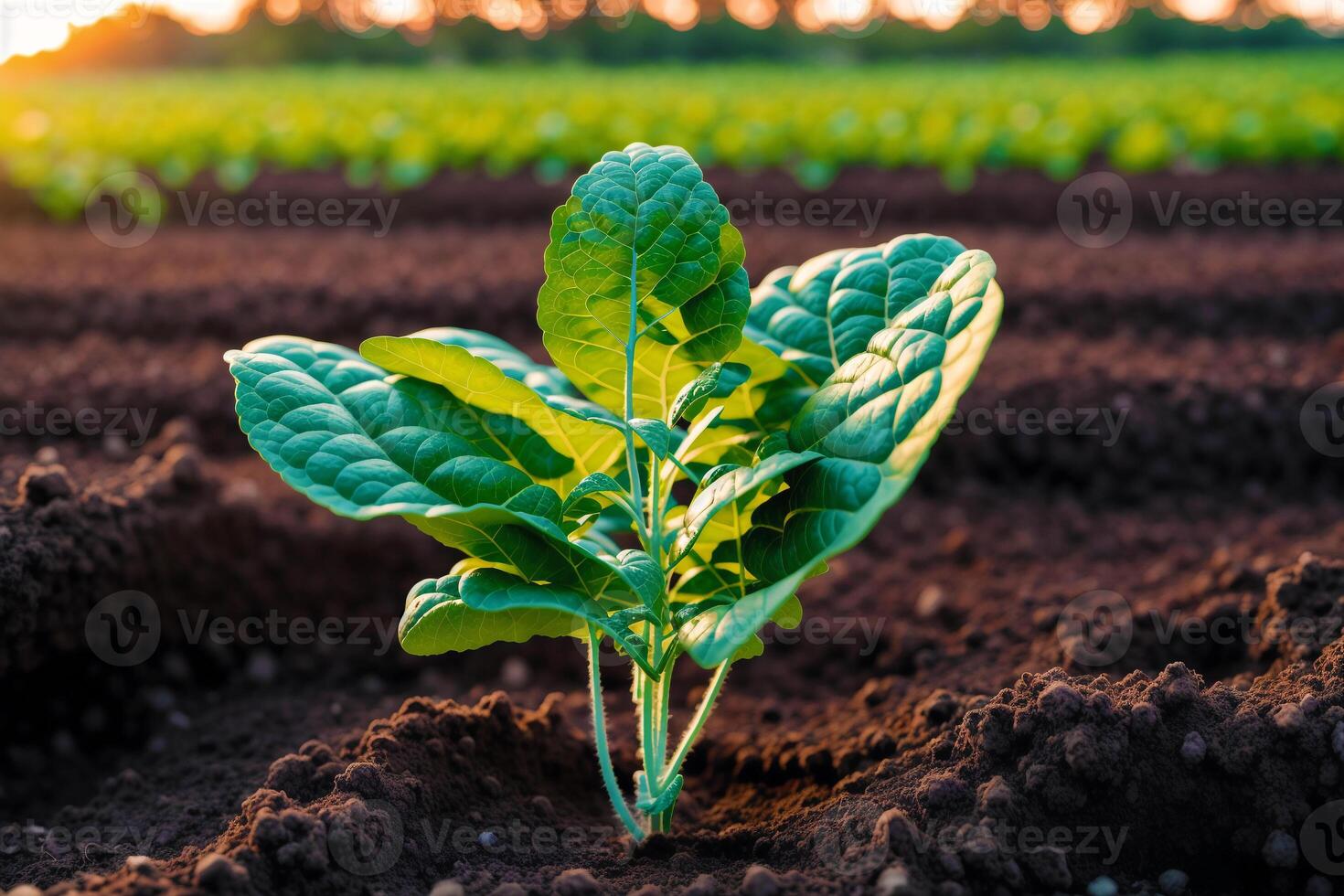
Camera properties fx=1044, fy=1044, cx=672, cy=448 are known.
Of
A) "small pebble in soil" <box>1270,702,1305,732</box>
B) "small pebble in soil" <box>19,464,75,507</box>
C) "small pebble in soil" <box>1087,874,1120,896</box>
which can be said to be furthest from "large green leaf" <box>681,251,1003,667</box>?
"small pebble in soil" <box>19,464,75,507</box>

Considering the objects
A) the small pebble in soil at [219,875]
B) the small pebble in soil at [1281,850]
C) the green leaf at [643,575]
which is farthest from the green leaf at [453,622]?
the small pebble in soil at [1281,850]

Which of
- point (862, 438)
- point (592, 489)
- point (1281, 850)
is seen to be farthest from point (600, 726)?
point (1281, 850)

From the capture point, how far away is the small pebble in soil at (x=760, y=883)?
1460 millimetres

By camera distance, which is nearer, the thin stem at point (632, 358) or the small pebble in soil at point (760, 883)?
the small pebble in soil at point (760, 883)

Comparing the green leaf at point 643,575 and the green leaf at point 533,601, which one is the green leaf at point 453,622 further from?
the green leaf at point 643,575

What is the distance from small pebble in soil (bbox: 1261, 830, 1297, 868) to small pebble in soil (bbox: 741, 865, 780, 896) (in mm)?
745

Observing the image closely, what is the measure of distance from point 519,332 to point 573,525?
3309mm

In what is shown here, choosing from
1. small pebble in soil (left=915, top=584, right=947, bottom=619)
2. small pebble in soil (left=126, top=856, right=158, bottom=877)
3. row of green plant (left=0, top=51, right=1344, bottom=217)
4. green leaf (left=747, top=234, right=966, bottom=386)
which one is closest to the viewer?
small pebble in soil (left=126, top=856, right=158, bottom=877)

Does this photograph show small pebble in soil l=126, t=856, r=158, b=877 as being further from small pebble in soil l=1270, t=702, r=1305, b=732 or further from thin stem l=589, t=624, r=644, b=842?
small pebble in soil l=1270, t=702, r=1305, b=732

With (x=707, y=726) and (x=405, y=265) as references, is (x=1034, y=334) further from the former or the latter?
(x=405, y=265)

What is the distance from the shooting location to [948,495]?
3664mm

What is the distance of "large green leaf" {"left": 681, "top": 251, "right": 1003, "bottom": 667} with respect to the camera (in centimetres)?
133

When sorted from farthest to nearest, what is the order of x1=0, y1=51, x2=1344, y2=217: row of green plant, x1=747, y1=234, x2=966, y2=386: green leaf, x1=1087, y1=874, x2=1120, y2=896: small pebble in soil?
x1=0, y1=51, x2=1344, y2=217: row of green plant < x1=747, y1=234, x2=966, y2=386: green leaf < x1=1087, y1=874, x2=1120, y2=896: small pebble in soil

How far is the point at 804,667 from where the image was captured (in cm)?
275
